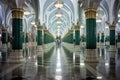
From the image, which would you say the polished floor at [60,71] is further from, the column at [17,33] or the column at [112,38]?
the column at [112,38]

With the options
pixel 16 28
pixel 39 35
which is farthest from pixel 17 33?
pixel 39 35

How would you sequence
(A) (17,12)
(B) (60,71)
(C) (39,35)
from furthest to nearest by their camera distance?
(C) (39,35)
(A) (17,12)
(B) (60,71)

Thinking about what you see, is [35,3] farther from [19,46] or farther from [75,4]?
[19,46]

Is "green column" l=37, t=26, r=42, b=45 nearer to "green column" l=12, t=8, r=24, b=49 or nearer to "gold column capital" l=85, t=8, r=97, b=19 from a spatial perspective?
"green column" l=12, t=8, r=24, b=49

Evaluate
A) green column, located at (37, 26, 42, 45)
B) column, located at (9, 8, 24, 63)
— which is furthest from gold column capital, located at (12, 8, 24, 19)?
green column, located at (37, 26, 42, 45)

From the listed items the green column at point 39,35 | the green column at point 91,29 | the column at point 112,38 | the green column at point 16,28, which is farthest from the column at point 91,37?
the green column at point 39,35

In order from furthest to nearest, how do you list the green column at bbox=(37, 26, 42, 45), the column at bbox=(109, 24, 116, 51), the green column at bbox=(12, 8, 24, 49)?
the green column at bbox=(37, 26, 42, 45) < the column at bbox=(109, 24, 116, 51) < the green column at bbox=(12, 8, 24, 49)

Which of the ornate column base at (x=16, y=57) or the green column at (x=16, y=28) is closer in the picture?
the ornate column base at (x=16, y=57)

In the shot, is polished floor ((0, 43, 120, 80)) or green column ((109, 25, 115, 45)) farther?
green column ((109, 25, 115, 45))

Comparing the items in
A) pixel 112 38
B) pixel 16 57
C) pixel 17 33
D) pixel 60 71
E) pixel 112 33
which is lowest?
pixel 60 71

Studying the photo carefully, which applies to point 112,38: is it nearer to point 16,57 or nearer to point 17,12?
point 17,12

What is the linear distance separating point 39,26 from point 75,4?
6.06 m

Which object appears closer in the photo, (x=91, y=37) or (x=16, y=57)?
(x=16, y=57)

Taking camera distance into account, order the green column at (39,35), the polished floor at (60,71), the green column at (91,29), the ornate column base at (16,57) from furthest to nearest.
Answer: the green column at (39,35)
the green column at (91,29)
the ornate column base at (16,57)
the polished floor at (60,71)
